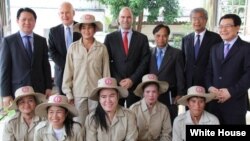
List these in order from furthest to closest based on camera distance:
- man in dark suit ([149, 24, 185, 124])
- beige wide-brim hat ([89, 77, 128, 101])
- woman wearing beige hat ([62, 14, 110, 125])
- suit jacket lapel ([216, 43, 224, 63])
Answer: man in dark suit ([149, 24, 185, 124]), woman wearing beige hat ([62, 14, 110, 125]), suit jacket lapel ([216, 43, 224, 63]), beige wide-brim hat ([89, 77, 128, 101])

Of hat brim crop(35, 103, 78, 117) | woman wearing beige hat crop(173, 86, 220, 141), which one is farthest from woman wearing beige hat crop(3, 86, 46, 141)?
woman wearing beige hat crop(173, 86, 220, 141)

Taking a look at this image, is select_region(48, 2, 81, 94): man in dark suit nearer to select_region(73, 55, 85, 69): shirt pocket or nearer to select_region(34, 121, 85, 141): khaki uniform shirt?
select_region(73, 55, 85, 69): shirt pocket

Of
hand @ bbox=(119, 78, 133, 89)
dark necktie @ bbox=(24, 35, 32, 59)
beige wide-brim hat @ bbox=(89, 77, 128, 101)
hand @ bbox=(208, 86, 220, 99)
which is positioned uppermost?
dark necktie @ bbox=(24, 35, 32, 59)

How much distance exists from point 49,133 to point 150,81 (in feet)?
3.34

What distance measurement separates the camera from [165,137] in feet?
10.2

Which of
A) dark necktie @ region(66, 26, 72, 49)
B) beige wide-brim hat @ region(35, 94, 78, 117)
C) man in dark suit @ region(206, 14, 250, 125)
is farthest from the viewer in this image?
dark necktie @ region(66, 26, 72, 49)

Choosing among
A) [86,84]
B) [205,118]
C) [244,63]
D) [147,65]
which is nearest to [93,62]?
[86,84]

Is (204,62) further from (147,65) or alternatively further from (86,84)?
(86,84)

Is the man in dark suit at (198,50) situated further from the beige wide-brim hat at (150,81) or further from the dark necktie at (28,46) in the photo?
the dark necktie at (28,46)

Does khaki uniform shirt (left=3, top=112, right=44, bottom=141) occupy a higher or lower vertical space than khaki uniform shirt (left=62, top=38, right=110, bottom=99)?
lower

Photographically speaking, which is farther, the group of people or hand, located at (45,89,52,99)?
hand, located at (45,89,52,99)

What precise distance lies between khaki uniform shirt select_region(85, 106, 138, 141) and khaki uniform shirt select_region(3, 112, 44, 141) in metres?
0.43

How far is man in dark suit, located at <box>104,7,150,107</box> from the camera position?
3506 millimetres

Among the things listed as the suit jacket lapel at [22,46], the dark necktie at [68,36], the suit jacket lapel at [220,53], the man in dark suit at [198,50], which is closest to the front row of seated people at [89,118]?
the suit jacket lapel at [220,53]
